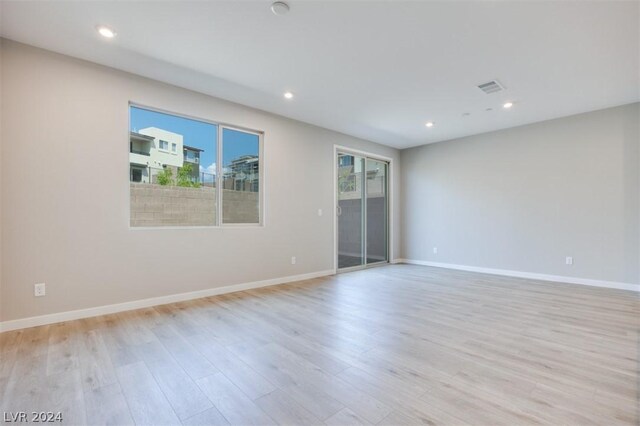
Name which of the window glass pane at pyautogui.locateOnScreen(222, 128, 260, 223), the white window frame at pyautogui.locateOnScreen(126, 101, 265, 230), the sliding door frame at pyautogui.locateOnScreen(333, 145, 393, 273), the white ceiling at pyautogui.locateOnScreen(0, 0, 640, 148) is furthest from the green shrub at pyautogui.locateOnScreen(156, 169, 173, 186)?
the sliding door frame at pyautogui.locateOnScreen(333, 145, 393, 273)

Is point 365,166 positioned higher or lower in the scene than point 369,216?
higher

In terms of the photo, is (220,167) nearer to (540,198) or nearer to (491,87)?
(491,87)

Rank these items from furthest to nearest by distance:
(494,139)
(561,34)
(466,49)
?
(494,139) → (466,49) → (561,34)

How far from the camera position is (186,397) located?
66.9 inches

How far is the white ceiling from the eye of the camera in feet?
7.66

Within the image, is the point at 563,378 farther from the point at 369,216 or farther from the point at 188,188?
the point at 369,216

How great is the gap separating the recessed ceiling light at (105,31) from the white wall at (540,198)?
19.0 ft

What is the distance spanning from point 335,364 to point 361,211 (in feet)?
14.0

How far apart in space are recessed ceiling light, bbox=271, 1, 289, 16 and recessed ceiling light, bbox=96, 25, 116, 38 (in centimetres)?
150

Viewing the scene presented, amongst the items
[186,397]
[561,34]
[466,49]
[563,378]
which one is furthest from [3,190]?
[561,34]

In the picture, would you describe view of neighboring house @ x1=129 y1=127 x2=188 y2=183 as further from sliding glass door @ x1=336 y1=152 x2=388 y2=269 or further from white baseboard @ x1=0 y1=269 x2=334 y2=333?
sliding glass door @ x1=336 y1=152 x2=388 y2=269

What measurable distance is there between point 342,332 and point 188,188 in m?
2.66

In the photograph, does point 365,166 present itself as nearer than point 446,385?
No

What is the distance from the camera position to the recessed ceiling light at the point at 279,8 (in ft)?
7.36
